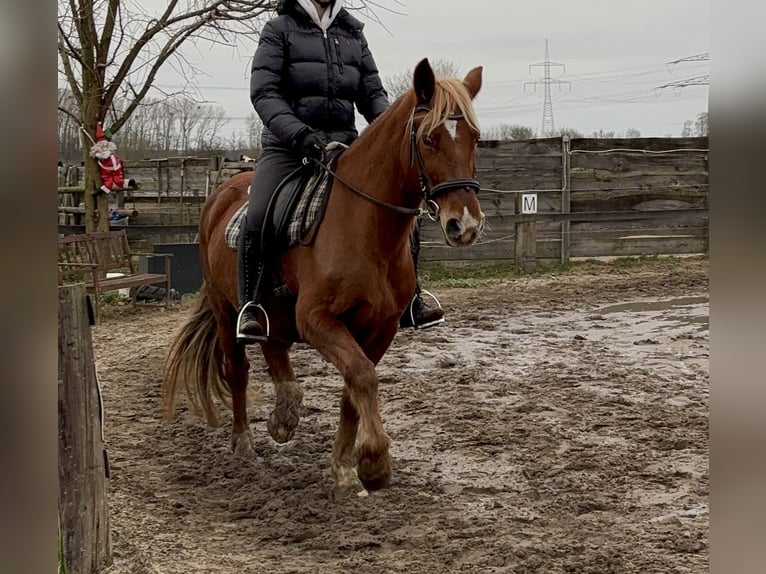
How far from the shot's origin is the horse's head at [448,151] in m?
3.52

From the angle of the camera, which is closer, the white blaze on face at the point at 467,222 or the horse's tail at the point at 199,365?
the white blaze on face at the point at 467,222

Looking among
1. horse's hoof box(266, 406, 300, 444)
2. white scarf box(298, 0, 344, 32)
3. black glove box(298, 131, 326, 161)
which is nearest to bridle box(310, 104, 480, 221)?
black glove box(298, 131, 326, 161)

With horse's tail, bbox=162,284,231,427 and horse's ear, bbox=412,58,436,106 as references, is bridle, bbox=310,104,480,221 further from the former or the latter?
horse's tail, bbox=162,284,231,427

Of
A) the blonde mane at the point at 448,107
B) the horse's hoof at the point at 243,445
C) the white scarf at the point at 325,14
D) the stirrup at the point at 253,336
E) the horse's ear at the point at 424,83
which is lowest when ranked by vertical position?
the horse's hoof at the point at 243,445

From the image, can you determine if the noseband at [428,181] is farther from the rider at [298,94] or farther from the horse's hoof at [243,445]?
the horse's hoof at [243,445]

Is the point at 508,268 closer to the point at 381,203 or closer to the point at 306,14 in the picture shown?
the point at 306,14

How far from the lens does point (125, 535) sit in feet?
12.4

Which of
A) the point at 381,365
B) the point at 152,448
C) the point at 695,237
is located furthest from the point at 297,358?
the point at 695,237

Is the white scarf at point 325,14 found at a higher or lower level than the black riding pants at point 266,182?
higher

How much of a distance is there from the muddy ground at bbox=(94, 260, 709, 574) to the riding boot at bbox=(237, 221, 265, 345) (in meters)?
0.86

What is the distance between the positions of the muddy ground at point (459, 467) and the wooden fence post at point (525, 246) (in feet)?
15.0

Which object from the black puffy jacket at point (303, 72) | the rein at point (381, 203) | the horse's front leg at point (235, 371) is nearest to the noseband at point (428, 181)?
the rein at point (381, 203)
